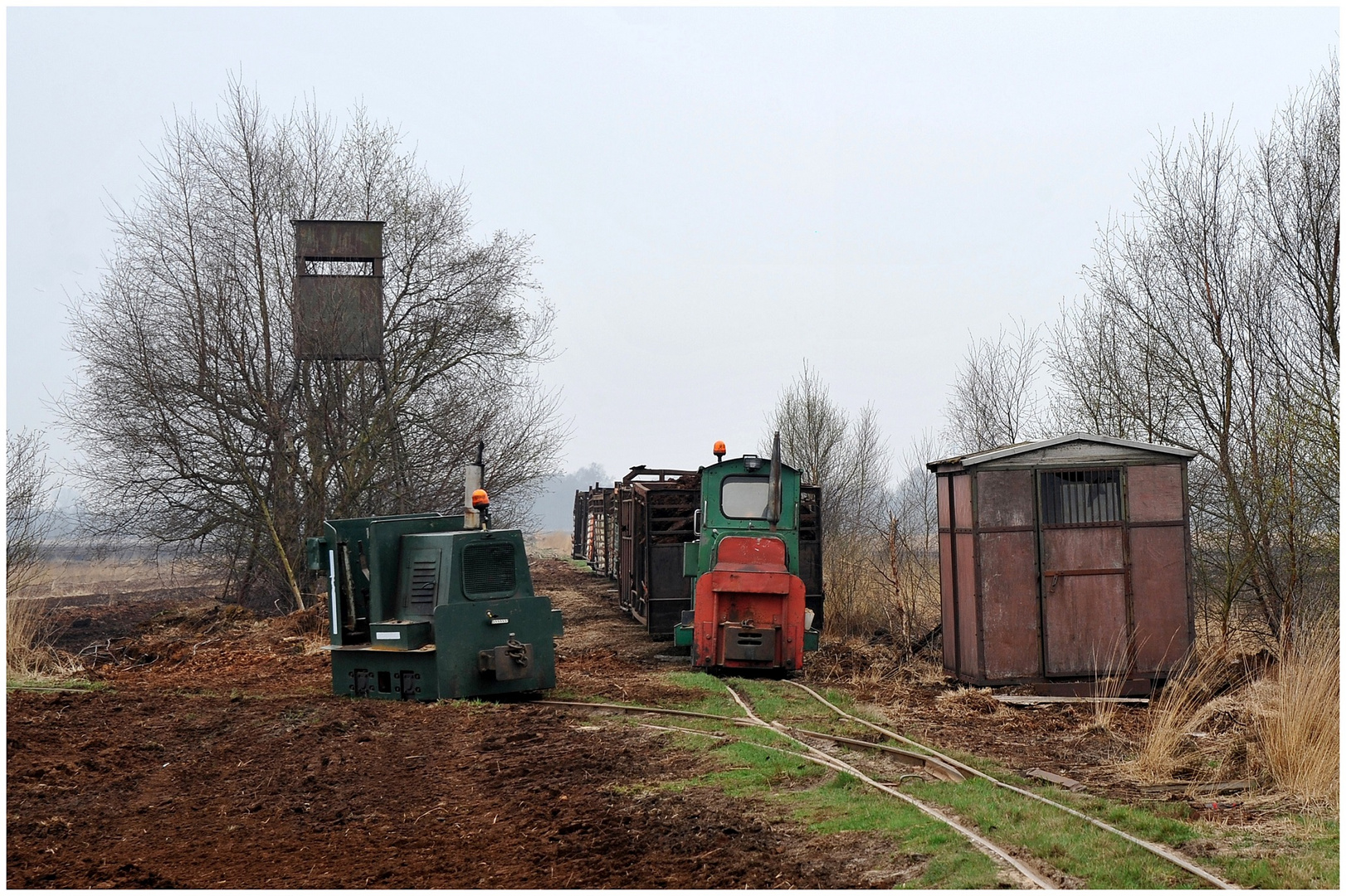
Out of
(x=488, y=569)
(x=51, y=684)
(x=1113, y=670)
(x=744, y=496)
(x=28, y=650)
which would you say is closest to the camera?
(x=488, y=569)

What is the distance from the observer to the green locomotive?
1246cm

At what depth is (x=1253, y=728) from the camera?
8.80 metres

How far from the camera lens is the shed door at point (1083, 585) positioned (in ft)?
43.9

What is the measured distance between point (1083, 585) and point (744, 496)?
19.1ft

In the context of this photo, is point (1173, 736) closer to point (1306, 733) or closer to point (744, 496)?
point (1306, 733)

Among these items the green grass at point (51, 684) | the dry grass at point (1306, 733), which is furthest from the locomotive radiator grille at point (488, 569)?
the dry grass at point (1306, 733)

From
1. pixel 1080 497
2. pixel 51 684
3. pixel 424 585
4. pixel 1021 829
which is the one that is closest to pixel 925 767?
pixel 1021 829

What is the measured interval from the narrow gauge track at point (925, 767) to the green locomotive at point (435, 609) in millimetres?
875

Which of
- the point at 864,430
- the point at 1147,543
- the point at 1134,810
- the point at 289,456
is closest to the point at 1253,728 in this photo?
the point at 1134,810

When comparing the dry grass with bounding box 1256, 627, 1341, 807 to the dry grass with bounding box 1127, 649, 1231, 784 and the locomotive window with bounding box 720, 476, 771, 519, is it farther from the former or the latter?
the locomotive window with bounding box 720, 476, 771, 519

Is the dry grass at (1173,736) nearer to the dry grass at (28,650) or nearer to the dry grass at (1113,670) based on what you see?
the dry grass at (1113,670)

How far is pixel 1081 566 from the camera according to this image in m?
13.4

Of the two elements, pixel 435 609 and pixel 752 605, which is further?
pixel 752 605

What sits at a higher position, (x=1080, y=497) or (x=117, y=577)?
(x=1080, y=497)
